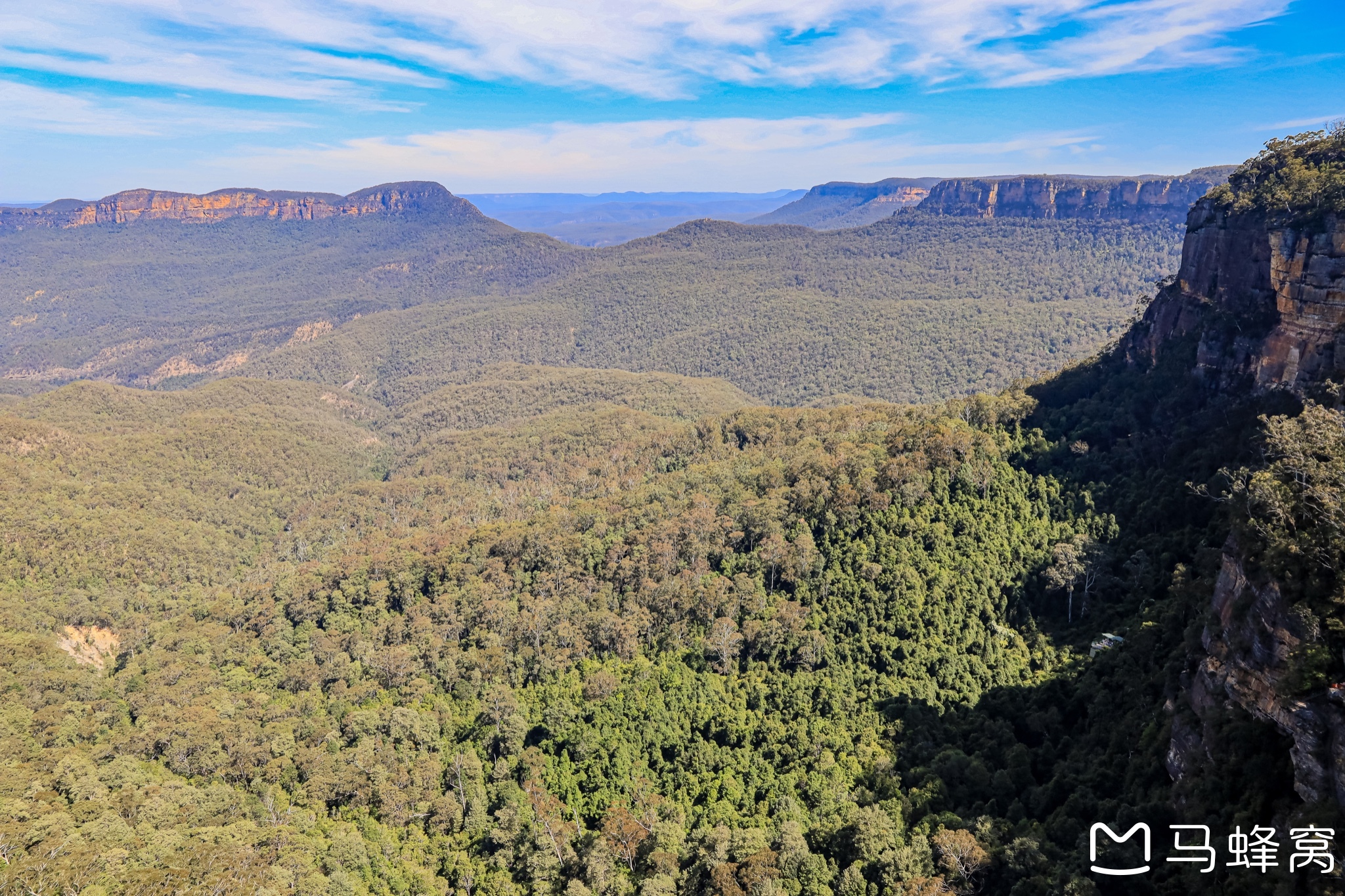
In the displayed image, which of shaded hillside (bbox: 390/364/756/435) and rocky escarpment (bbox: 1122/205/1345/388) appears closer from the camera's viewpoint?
rocky escarpment (bbox: 1122/205/1345/388)

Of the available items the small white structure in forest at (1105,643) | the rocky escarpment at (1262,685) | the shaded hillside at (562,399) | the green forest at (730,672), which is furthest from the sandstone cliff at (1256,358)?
the shaded hillside at (562,399)

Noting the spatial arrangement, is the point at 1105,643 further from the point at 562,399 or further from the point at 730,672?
the point at 562,399

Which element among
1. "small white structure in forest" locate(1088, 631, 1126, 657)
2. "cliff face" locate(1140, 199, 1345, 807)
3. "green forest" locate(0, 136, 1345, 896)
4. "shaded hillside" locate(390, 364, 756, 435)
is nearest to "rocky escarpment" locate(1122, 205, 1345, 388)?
"cliff face" locate(1140, 199, 1345, 807)

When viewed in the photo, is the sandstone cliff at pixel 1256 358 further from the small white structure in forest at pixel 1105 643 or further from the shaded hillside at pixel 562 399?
the shaded hillside at pixel 562 399

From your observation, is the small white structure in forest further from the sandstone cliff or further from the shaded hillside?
the shaded hillside

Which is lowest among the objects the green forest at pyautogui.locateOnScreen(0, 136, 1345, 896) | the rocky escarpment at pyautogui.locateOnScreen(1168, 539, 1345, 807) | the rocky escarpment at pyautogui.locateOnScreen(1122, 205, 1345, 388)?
the green forest at pyautogui.locateOnScreen(0, 136, 1345, 896)

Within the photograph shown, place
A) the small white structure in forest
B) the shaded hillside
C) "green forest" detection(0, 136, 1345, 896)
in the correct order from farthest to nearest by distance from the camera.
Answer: the shaded hillside
the small white structure in forest
"green forest" detection(0, 136, 1345, 896)
